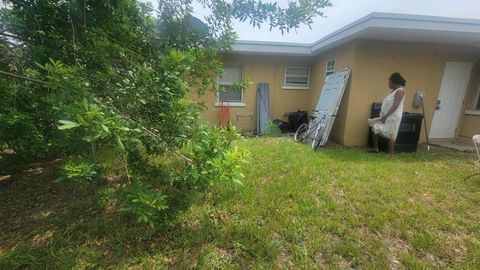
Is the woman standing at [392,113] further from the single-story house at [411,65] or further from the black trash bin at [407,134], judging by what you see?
the single-story house at [411,65]

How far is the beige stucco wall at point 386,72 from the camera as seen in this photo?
551 centimetres

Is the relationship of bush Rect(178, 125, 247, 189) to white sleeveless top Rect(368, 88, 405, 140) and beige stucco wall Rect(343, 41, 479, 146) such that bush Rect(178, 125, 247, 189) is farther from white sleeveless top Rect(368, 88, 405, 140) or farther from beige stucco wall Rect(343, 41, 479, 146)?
beige stucco wall Rect(343, 41, 479, 146)

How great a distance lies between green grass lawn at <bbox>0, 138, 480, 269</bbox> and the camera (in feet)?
6.61

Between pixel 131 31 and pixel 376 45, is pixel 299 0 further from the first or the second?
pixel 376 45

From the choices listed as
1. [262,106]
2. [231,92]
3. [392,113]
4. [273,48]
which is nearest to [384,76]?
[392,113]

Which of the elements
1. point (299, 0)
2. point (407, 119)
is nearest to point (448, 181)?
point (407, 119)

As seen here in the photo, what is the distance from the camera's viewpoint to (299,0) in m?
1.96

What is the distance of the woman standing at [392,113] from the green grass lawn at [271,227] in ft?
4.39

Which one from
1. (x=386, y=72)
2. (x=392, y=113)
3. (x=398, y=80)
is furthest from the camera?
(x=386, y=72)

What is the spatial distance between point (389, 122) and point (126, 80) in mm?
4972

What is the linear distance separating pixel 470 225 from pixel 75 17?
453 cm

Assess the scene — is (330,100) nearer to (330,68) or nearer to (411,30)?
(330,68)

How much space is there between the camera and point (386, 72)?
5629 millimetres

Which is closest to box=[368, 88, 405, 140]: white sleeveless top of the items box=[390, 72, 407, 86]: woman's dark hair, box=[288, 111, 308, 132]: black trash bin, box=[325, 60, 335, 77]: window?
box=[390, 72, 407, 86]: woman's dark hair
